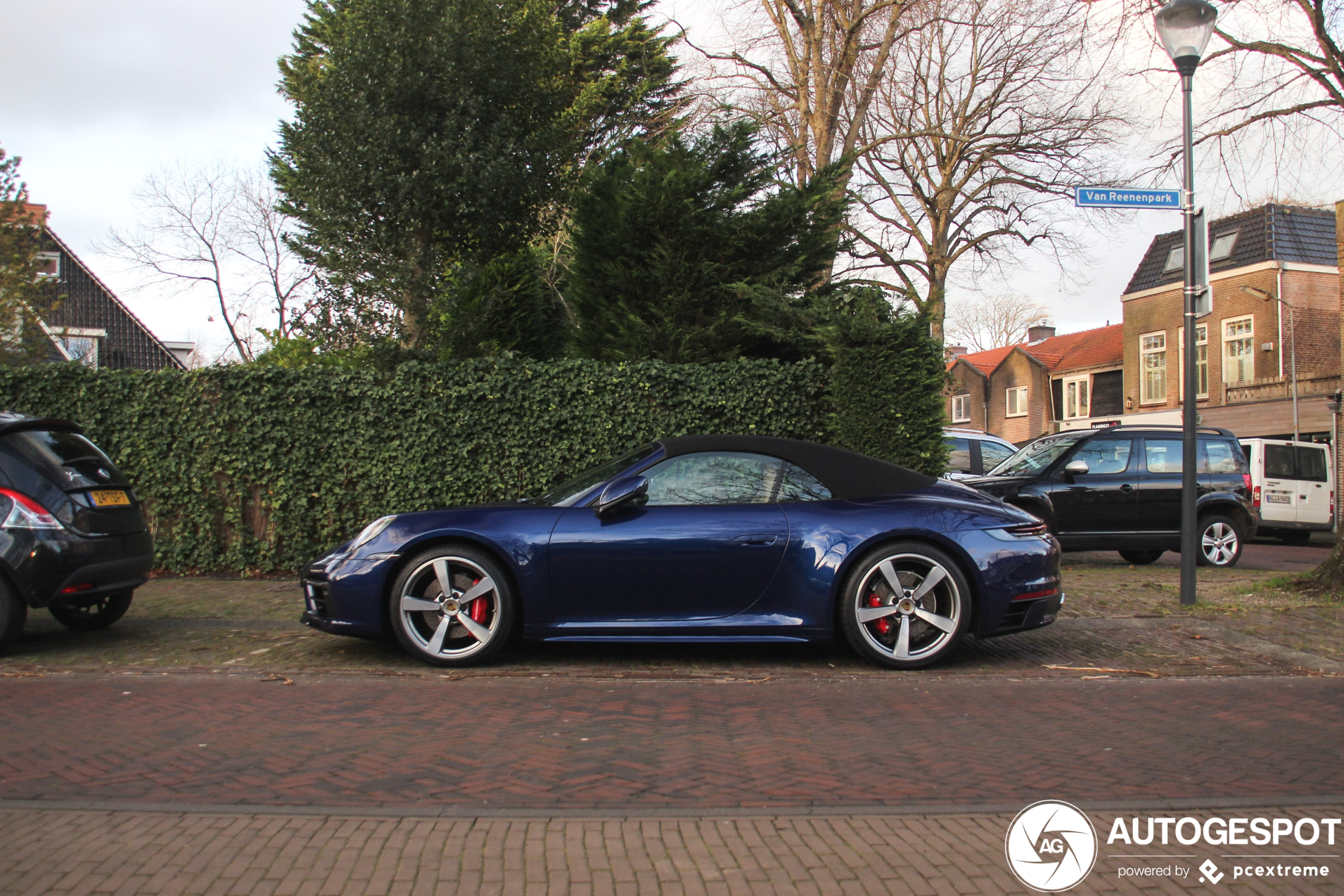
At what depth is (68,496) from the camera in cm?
620

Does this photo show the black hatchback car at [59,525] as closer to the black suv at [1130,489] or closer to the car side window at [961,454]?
the black suv at [1130,489]

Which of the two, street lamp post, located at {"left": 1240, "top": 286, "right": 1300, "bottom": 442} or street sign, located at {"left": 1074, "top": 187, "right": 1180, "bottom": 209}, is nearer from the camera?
street sign, located at {"left": 1074, "top": 187, "right": 1180, "bottom": 209}

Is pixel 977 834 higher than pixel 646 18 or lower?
lower

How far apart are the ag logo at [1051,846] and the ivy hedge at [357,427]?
6.13 meters

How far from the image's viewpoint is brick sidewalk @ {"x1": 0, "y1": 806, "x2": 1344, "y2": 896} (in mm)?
2777

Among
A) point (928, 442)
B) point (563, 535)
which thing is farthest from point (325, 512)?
point (928, 442)

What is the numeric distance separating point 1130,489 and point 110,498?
10521 millimetres

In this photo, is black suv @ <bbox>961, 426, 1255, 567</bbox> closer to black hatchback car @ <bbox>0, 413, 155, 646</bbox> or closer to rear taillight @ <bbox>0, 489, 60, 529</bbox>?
black hatchback car @ <bbox>0, 413, 155, 646</bbox>

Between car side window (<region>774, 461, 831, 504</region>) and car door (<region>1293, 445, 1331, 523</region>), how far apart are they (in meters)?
17.7

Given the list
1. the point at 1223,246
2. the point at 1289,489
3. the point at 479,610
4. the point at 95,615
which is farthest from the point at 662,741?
the point at 1223,246

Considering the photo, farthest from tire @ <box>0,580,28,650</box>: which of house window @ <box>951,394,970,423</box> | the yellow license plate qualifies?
house window @ <box>951,394,970,423</box>

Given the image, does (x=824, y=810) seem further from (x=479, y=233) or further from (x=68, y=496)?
(x=479, y=233)

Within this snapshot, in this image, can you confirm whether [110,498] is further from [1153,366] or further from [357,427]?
[1153,366]

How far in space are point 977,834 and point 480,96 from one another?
11974 millimetres
